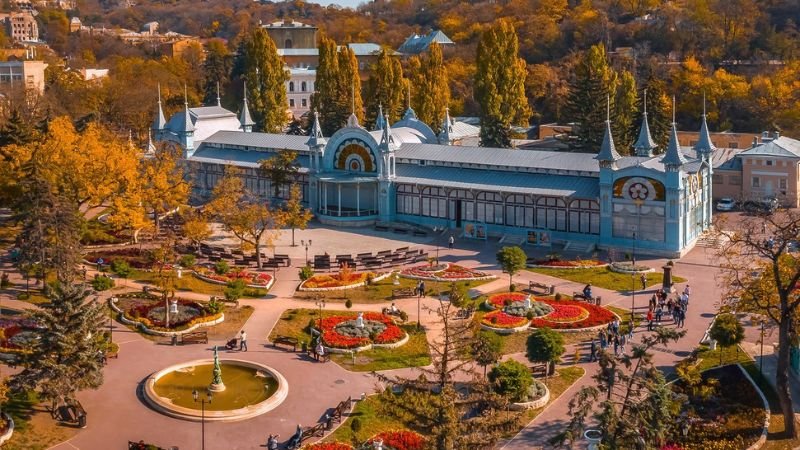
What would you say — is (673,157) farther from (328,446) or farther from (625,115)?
(328,446)

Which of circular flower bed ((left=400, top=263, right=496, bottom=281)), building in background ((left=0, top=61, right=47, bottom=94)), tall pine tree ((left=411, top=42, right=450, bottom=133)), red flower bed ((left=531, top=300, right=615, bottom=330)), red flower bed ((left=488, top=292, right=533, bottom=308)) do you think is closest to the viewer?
red flower bed ((left=531, top=300, right=615, bottom=330))

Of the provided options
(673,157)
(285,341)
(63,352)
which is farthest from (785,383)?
(673,157)

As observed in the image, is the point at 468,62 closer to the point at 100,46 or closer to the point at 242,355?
the point at 100,46

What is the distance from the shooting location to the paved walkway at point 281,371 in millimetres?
31547

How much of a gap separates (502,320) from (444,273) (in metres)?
9.07

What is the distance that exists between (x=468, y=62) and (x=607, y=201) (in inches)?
2801

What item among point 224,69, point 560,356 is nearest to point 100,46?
point 224,69

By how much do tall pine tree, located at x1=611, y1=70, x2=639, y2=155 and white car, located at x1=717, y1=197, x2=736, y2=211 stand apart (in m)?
10.6

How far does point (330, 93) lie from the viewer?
3629 inches

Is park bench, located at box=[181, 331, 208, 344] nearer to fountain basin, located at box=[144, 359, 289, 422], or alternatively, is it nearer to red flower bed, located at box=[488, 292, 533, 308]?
fountain basin, located at box=[144, 359, 289, 422]

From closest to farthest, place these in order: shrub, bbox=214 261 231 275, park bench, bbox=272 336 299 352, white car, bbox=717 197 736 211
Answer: park bench, bbox=272 336 299 352
shrub, bbox=214 261 231 275
white car, bbox=717 197 736 211

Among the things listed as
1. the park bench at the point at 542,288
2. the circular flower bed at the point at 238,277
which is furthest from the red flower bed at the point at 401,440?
the circular flower bed at the point at 238,277

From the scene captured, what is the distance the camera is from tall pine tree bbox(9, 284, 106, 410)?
32156 millimetres

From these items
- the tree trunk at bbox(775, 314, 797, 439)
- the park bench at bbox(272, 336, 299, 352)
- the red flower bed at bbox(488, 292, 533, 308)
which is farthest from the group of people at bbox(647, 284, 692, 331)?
the park bench at bbox(272, 336, 299, 352)
